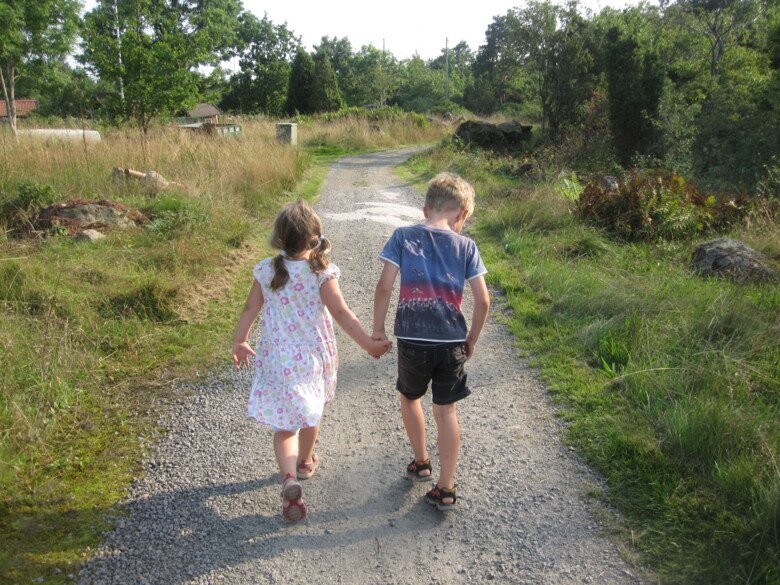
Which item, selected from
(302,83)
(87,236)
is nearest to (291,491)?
(87,236)

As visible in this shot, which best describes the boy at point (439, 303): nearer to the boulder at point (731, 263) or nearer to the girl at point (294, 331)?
the girl at point (294, 331)

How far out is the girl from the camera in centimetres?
292

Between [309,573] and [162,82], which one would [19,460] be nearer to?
[309,573]

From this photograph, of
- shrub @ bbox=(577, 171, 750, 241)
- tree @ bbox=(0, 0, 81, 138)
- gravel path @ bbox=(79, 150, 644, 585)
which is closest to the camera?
gravel path @ bbox=(79, 150, 644, 585)

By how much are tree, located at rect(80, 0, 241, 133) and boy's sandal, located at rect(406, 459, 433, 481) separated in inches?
493

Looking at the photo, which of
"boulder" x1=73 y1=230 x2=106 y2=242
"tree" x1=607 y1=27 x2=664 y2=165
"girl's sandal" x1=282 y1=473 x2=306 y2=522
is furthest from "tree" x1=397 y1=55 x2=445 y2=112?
"girl's sandal" x1=282 y1=473 x2=306 y2=522

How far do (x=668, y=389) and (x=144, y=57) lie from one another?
1373 cm

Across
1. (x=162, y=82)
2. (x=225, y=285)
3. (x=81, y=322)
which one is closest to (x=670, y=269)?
(x=225, y=285)

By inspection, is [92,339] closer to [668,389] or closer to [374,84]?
[668,389]

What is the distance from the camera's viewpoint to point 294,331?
9.80 ft

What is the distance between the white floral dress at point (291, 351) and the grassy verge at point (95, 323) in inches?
38.7

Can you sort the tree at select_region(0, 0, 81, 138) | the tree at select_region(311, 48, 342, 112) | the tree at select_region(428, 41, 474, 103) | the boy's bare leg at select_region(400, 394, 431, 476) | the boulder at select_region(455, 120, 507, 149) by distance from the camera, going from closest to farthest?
the boy's bare leg at select_region(400, 394, 431, 476), the tree at select_region(0, 0, 81, 138), the boulder at select_region(455, 120, 507, 149), the tree at select_region(311, 48, 342, 112), the tree at select_region(428, 41, 474, 103)

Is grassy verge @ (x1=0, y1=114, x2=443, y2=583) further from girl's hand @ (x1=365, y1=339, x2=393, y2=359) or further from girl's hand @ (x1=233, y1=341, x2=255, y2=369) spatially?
girl's hand @ (x1=365, y1=339, x2=393, y2=359)

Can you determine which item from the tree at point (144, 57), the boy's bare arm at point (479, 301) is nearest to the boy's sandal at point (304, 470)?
the boy's bare arm at point (479, 301)
